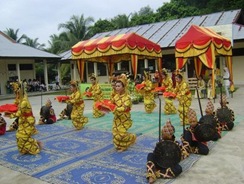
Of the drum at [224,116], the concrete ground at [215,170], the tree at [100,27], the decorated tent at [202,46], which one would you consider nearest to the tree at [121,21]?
the tree at [100,27]

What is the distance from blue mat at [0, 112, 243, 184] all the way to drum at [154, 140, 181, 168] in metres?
0.25

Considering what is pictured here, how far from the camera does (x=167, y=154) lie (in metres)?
3.83

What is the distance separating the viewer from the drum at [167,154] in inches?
151

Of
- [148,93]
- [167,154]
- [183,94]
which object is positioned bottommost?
[167,154]

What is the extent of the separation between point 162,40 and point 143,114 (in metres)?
10.3

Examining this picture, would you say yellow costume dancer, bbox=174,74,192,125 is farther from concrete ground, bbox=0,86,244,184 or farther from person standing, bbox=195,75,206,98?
person standing, bbox=195,75,206,98

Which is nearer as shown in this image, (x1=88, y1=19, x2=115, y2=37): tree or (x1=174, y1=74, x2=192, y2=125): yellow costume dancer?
(x1=174, y1=74, x2=192, y2=125): yellow costume dancer

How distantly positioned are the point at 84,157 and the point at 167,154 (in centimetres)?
167

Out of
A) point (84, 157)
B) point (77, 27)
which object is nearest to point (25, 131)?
point (84, 157)

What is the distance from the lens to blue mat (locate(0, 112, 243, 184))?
4012 mm

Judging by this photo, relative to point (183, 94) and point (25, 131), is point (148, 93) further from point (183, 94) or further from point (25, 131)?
point (25, 131)

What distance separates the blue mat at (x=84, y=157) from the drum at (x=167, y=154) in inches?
9.9

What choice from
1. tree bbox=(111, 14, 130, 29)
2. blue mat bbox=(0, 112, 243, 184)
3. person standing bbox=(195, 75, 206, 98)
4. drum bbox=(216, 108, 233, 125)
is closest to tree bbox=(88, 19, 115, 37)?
tree bbox=(111, 14, 130, 29)

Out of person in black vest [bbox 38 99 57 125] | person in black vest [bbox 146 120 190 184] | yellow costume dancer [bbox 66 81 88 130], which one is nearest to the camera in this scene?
person in black vest [bbox 146 120 190 184]
